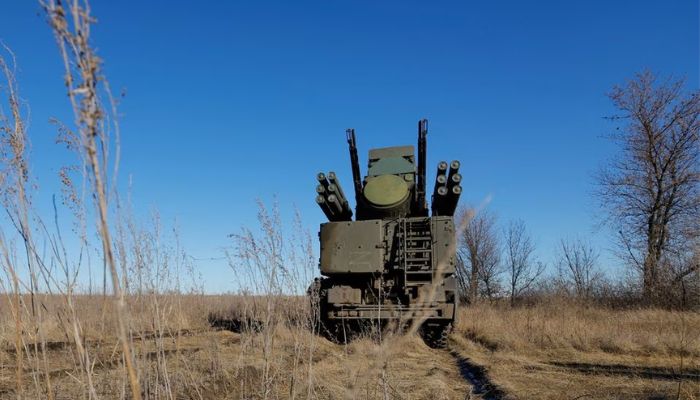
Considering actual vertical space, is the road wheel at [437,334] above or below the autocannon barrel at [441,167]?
below

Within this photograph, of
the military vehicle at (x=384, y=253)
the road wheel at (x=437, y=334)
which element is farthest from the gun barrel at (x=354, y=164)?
the road wheel at (x=437, y=334)

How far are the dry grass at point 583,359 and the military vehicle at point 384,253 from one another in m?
1.38

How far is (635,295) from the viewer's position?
18391 mm

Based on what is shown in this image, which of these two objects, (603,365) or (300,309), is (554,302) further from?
(300,309)

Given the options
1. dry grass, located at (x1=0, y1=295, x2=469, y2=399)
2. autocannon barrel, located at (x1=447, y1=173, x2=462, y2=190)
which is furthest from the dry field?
autocannon barrel, located at (x1=447, y1=173, x2=462, y2=190)

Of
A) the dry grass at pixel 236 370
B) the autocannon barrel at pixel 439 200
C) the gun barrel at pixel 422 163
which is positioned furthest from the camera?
the gun barrel at pixel 422 163

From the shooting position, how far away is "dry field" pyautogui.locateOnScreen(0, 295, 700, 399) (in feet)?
8.75

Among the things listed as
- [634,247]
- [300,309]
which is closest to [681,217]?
[634,247]

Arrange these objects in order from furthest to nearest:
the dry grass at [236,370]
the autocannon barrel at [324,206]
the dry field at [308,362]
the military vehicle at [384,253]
A: the autocannon barrel at [324,206] → the military vehicle at [384,253] → the dry grass at [236,370] → the dry field at [308,362]

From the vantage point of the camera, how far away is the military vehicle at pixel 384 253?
7891 mm

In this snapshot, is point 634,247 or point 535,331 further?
point 634,247

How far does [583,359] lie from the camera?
717 centimetres

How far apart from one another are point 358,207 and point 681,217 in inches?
601

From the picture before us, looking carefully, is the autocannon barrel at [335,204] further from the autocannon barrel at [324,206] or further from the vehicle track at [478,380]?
the vehicle track at [478,380]
